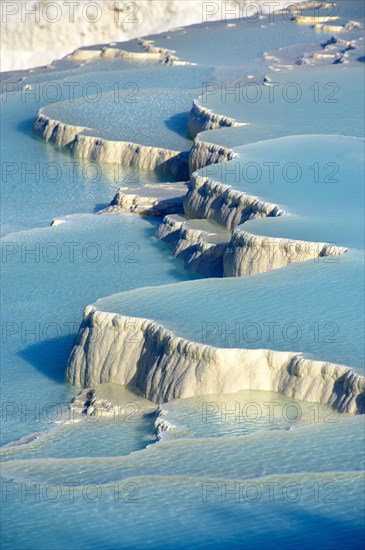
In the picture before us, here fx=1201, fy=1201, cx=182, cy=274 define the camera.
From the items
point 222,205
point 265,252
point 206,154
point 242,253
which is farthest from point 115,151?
point 265,252

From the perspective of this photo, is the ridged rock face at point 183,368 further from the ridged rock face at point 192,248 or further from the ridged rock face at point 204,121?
the ridged rock face at point 204,121

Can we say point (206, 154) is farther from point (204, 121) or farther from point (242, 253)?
point (242, 253)

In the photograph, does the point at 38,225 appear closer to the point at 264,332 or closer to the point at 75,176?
the point at 75,176

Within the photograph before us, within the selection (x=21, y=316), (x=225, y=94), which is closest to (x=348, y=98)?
(x=225, y=94)

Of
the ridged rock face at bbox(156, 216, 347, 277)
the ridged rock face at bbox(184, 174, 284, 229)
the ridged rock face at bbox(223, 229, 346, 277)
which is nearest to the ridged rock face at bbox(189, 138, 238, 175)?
the ridged rock face at bbox(184, 174, 284, 229)

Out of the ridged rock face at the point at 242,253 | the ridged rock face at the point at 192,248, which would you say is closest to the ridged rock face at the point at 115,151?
the ridged rock face at the point at 192,248
